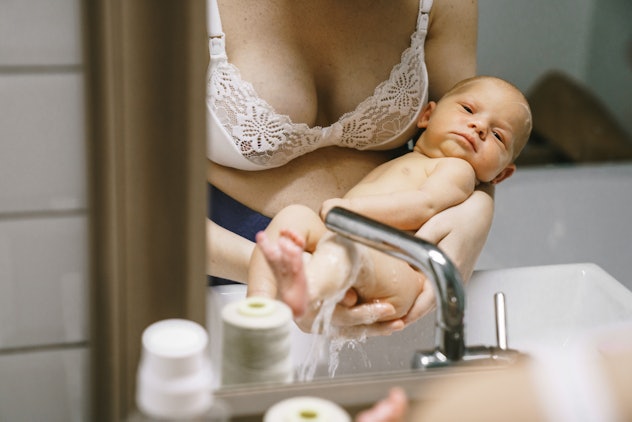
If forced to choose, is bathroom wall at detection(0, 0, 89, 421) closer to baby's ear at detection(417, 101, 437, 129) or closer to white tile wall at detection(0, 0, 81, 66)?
white tile wall at detection(0, 0, 81, 66)

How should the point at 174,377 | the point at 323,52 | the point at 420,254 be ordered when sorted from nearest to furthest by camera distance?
1. the point at 174,377
2. the point at 420,254
3. the point at 323,52

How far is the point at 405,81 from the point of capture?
2.19 feet

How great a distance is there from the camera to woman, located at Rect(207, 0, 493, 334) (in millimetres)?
625

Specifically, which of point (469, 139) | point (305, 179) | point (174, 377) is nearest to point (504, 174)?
point (469, 139)

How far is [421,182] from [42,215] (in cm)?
29

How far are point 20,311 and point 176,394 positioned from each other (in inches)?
5.8

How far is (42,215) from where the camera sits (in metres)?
0.52

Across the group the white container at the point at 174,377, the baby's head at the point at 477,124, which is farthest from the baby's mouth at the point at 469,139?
the white container at the point at 174,377

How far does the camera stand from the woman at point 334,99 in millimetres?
625

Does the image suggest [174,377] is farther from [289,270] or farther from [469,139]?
[469,139]

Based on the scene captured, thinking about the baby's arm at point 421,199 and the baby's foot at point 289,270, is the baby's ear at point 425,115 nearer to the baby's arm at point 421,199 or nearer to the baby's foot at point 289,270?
the baby's arm at point 421,199

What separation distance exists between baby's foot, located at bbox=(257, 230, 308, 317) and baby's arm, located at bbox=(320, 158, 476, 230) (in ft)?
0.22

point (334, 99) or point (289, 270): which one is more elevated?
point (334, 99)

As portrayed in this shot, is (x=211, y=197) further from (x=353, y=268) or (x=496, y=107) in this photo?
(x=496, y=107)
